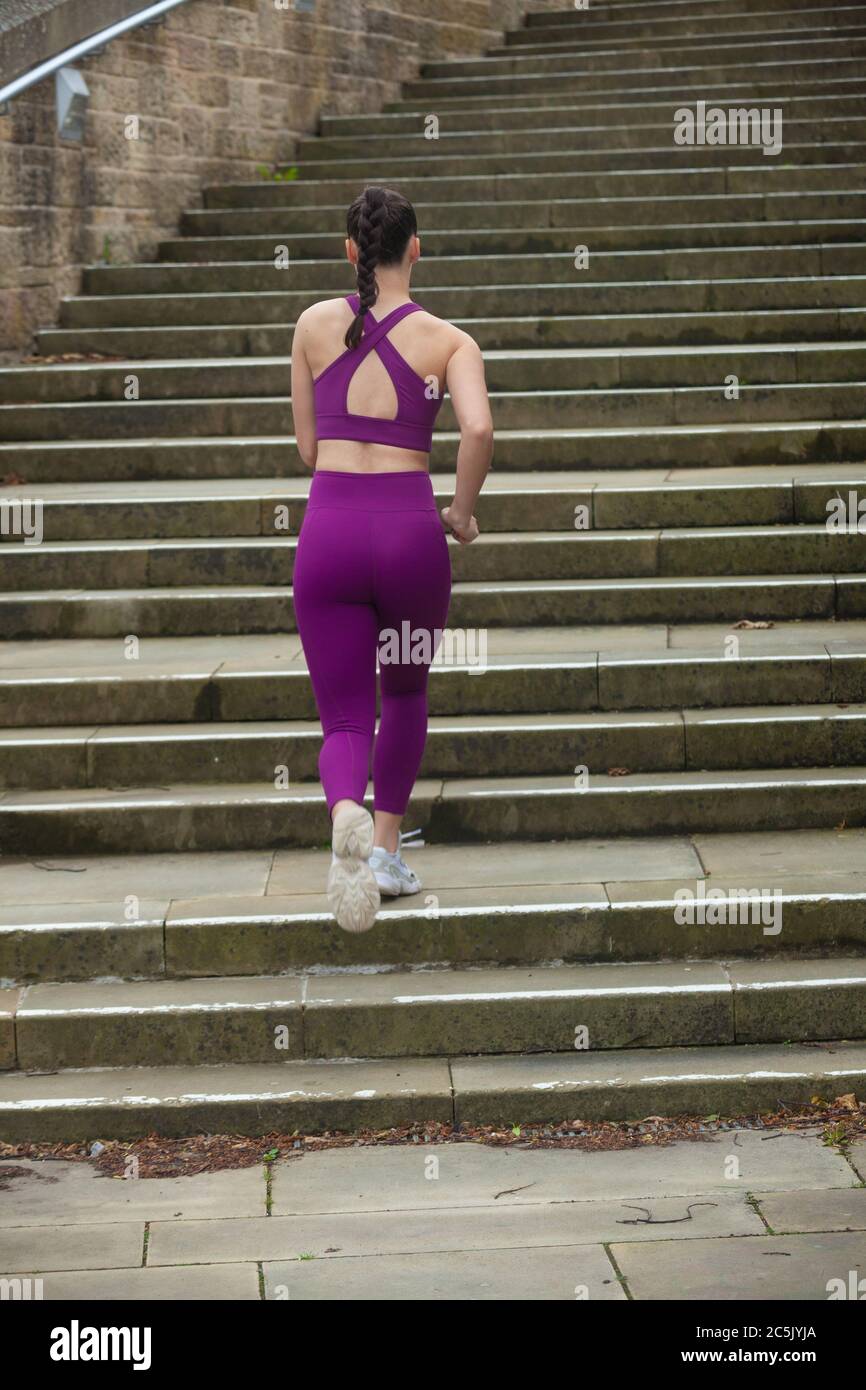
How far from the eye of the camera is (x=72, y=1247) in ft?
12.4

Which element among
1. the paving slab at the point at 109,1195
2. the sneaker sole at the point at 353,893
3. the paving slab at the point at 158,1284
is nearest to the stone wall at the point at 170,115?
the sneaker sole at the point at 353,893

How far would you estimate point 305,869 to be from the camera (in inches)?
211

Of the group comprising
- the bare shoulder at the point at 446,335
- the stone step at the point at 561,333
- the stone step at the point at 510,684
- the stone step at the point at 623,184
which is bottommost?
the stone step at the point at 510,684

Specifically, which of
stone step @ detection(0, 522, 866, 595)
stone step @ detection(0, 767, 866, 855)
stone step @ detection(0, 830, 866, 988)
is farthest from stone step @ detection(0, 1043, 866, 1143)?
stone step @ detection(0, 522, 866, 595)

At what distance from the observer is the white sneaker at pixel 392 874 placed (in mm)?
4906

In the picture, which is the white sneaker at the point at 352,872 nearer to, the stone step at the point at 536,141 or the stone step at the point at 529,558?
the stone step at the point at 529,558

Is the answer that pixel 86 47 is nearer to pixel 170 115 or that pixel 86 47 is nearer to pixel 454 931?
pixel 170 115

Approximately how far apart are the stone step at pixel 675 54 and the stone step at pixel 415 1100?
347 inches

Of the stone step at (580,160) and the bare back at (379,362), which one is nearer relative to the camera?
the bare back at (379,362)

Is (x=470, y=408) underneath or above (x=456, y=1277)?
above

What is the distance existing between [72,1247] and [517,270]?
6.61 metres

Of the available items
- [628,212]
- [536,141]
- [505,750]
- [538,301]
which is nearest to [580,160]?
[536,141]

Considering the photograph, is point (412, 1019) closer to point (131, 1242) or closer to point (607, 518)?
point (131, 1242)

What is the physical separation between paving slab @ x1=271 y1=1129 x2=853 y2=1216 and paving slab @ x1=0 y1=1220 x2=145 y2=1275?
362mm
